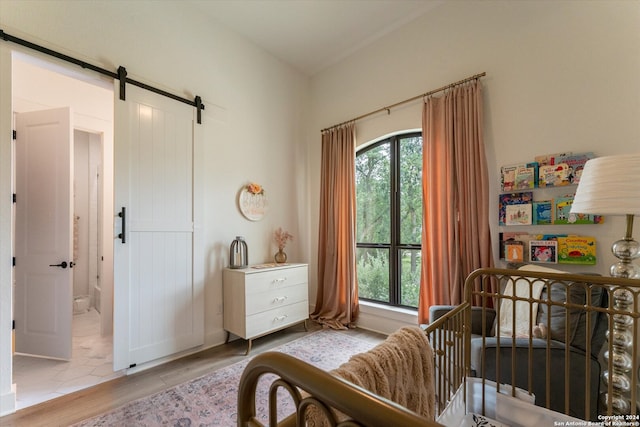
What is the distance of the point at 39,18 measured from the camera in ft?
6.59

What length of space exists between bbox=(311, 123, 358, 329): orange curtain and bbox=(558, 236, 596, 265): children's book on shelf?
191cm

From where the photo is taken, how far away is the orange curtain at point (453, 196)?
95.6 inches

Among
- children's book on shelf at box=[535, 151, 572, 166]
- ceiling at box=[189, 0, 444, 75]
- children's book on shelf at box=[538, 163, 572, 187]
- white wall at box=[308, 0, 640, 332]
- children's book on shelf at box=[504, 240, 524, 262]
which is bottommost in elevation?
children's book on shelf at box=[504, 240, 524, 262]

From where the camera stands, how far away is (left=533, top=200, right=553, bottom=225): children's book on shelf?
218cm

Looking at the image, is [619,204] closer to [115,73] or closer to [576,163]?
[576,163]

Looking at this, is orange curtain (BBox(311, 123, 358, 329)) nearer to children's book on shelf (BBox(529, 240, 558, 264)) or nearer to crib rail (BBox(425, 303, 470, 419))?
children's book on shelf (BBox(529, 240, 558, 264))

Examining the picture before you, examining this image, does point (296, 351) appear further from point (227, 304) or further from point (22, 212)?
point (22, 212)

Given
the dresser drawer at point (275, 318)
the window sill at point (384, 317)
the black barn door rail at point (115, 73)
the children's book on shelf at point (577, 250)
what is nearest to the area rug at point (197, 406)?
the dresser drawer at point (275, 318)

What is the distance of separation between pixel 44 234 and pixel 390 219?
11.3ft

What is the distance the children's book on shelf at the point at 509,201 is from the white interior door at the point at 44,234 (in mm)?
3838

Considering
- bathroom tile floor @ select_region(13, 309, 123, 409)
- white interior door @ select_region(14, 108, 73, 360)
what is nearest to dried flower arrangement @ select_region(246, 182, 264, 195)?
white interior door @ select_region(14, 108, 73, 360)

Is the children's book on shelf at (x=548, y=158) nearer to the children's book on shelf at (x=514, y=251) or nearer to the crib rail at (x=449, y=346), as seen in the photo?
the children's book on shelf at (x=514, y=251)

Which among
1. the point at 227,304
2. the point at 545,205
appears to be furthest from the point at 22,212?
the point at 545,205

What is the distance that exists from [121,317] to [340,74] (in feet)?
11.7
